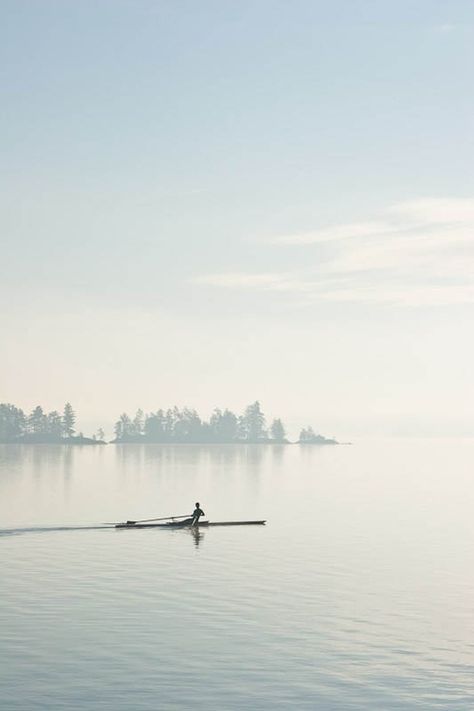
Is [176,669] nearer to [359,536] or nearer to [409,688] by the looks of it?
[409,688]

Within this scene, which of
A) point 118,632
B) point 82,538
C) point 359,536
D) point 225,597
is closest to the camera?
point 118,632

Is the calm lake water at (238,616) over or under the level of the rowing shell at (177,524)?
under

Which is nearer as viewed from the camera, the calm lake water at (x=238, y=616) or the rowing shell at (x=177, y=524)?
the calm lake water at (x=238, y=616)

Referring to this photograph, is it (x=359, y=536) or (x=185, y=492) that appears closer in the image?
(x=359, y=536)

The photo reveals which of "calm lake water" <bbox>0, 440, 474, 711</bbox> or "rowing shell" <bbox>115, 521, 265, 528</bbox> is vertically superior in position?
"rowing shell" <bbox>115, 521, 265, 528</bbox>

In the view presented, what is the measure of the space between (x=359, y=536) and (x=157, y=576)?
118 ft

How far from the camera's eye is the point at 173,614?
56844 millimetres

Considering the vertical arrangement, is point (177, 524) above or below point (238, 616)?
above

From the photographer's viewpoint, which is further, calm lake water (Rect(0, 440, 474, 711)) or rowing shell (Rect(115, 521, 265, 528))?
rowing shell (Rect(115, 521, 265, 528))

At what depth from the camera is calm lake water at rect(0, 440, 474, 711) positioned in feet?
137

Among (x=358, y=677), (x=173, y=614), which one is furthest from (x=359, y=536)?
(x=358, y=677)

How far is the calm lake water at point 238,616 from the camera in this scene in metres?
41.8

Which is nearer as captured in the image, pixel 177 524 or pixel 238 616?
pixel 238 616

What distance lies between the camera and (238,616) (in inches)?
2235
